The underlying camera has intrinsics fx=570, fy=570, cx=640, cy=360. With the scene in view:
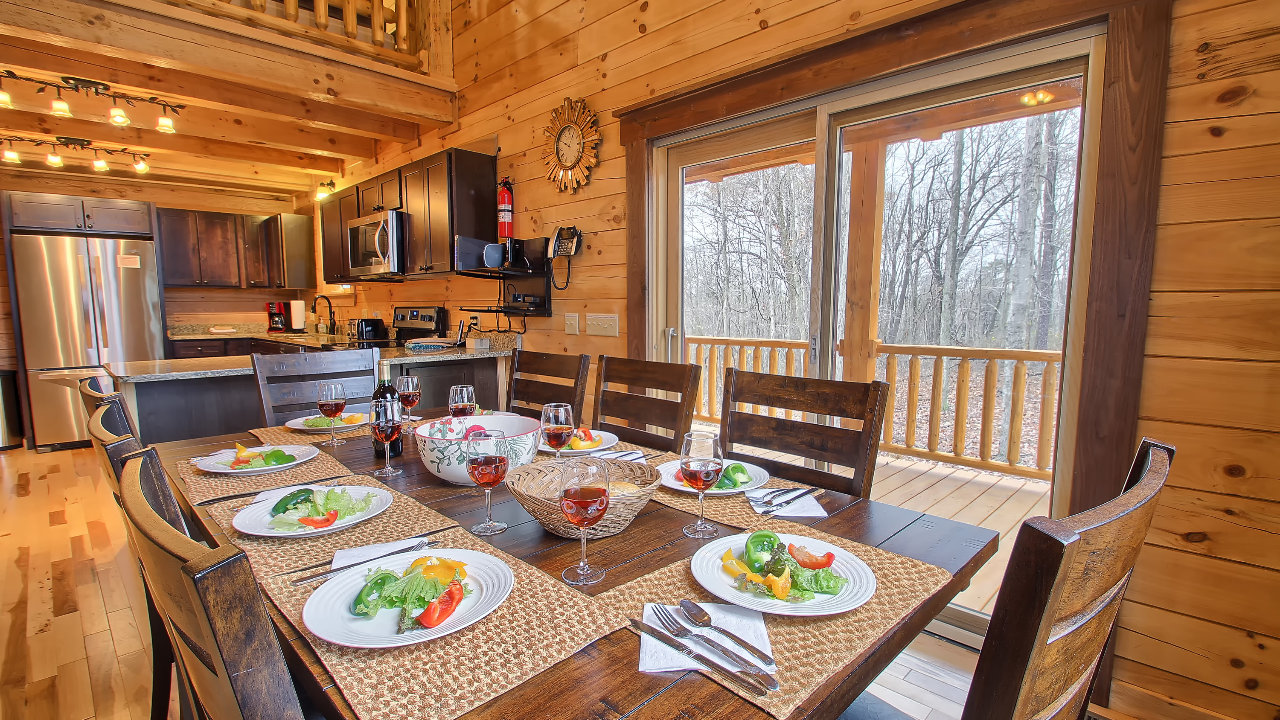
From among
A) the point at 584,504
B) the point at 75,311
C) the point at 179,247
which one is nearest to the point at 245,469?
the point at 584,504

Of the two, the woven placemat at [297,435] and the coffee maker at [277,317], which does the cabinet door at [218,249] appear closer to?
the coffee maker at [277,317]

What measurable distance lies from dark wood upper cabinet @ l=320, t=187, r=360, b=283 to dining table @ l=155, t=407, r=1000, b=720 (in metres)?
3.67

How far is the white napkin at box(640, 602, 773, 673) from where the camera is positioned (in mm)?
633

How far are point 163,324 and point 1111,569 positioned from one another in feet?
20.7

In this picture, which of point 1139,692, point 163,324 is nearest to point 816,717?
point 1139,692

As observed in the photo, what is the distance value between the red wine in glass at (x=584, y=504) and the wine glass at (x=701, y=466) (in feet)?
0.71

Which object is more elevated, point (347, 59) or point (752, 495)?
point (347, 59)

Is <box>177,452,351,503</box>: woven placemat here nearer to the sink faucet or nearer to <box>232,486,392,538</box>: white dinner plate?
<box>232,486,392,538</box>: white dinner plate

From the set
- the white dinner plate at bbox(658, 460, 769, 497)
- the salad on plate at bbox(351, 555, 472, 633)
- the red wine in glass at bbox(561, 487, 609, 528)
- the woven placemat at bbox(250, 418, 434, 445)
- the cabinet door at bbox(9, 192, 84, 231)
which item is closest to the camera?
the salad on plate at bbox(351, 555, 472, 633)

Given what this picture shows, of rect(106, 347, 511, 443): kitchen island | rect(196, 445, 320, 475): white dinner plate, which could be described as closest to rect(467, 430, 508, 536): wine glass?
rect(196, 445, 320, 475): white dinner plate

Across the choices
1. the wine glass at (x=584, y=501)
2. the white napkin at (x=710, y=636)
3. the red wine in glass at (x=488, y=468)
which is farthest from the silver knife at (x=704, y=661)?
the red wine in glass at (x=488, y=468)

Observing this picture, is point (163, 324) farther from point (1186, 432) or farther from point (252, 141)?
point (1186, 432)

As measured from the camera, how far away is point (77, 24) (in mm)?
2568

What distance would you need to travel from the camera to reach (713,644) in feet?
2.19
